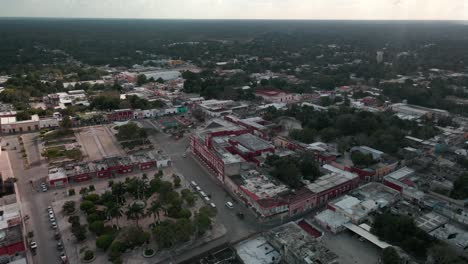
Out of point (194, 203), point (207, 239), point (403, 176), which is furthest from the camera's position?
point (403, 176)

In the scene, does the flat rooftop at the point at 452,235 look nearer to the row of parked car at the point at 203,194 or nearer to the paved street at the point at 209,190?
the paved street at the point at 209,190

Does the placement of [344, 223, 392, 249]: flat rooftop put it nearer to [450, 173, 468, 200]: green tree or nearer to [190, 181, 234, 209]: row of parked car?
[450, 173, 468, 200]: green tree

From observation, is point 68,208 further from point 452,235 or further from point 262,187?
point 452,235

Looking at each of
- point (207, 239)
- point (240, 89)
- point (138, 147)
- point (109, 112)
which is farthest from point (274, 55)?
point (207, 239)

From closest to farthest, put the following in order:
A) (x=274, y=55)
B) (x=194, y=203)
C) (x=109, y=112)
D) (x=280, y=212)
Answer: (x=280, y=212) < (x=194, y=203) < (x=109, y=112) < (x=274, y=55)

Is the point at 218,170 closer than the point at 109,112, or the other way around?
the point at 218,170

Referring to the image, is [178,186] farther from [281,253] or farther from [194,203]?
[281,253]

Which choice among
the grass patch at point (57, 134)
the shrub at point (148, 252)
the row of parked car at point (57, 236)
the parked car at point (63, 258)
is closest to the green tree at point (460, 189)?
the shrub at point (148, 252)

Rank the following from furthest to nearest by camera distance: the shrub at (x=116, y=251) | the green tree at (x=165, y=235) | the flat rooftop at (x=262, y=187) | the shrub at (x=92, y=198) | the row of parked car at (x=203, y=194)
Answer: the row of parked car at (x=203, y=194) < the shrub at (x=92, y=198) < the flat rooftop at (x=262, y=187) < the green tree at (x=165, y=235) < the shrub at (x=116, y=251)
